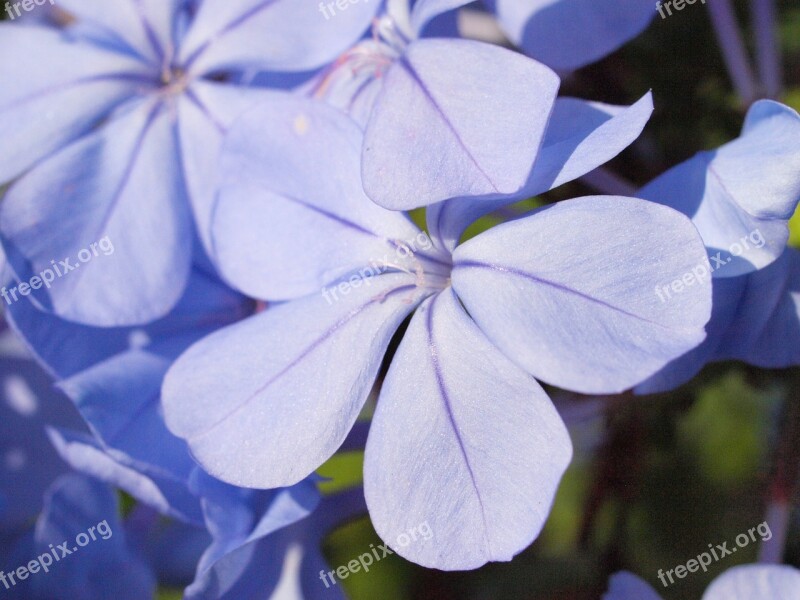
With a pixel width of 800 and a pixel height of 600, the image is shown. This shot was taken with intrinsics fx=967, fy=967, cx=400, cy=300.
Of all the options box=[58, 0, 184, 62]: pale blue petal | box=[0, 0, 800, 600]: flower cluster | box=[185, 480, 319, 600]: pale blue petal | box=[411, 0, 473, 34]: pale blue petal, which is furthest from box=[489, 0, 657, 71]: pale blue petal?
box=[185, 480, 319, 600]: pale blue petal

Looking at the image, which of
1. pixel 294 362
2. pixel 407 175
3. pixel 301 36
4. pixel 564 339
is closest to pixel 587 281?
pixel 564 339

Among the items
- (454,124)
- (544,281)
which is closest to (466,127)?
(454,124)

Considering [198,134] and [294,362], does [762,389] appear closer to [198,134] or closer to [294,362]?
[294,362]

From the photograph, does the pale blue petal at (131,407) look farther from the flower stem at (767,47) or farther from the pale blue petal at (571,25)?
the flower stem at (767,47)

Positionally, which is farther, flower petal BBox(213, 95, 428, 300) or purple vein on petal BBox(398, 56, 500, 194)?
flower petal BBox(213, 95, 428, 300)

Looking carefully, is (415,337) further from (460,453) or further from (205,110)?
(205,110)

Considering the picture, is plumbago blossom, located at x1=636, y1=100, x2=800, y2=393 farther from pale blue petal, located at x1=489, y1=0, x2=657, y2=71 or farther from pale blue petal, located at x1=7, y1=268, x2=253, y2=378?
pale blue petal, located at x1=7, y1=268, x2=253, y2=378
